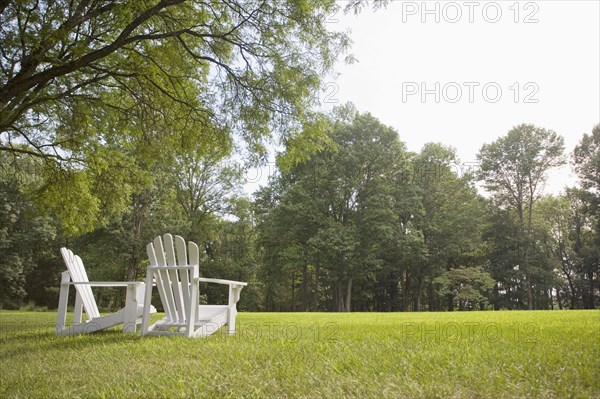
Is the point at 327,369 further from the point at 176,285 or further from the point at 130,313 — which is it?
the point at 130,313

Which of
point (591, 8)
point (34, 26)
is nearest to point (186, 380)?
point (34, 26)

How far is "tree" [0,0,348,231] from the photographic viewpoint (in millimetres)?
7523

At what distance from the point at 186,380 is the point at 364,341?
2.10m

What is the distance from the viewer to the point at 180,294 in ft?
21.0

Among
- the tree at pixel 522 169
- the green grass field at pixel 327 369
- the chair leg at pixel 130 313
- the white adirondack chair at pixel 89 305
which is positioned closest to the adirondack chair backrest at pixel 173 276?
the white adirondack chair at pixel 89 305

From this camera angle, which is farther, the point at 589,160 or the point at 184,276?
the point at 589,160

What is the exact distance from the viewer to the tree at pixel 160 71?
7.52 meters

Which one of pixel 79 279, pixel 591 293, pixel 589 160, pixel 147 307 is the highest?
pixel 589 160

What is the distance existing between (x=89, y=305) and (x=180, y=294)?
237cm

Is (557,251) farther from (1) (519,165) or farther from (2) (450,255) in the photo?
(2) (450,255)

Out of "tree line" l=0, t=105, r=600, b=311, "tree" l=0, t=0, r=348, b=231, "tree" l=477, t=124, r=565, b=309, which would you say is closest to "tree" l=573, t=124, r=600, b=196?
"tree line" l=0, t=105, r=600, b=311

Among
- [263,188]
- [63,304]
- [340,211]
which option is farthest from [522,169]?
[63,304]

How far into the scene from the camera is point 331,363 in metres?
3.44

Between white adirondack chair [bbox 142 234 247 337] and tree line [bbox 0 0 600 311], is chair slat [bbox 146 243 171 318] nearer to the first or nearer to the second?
white adirondack chair [bbox 142 234 247 337]
